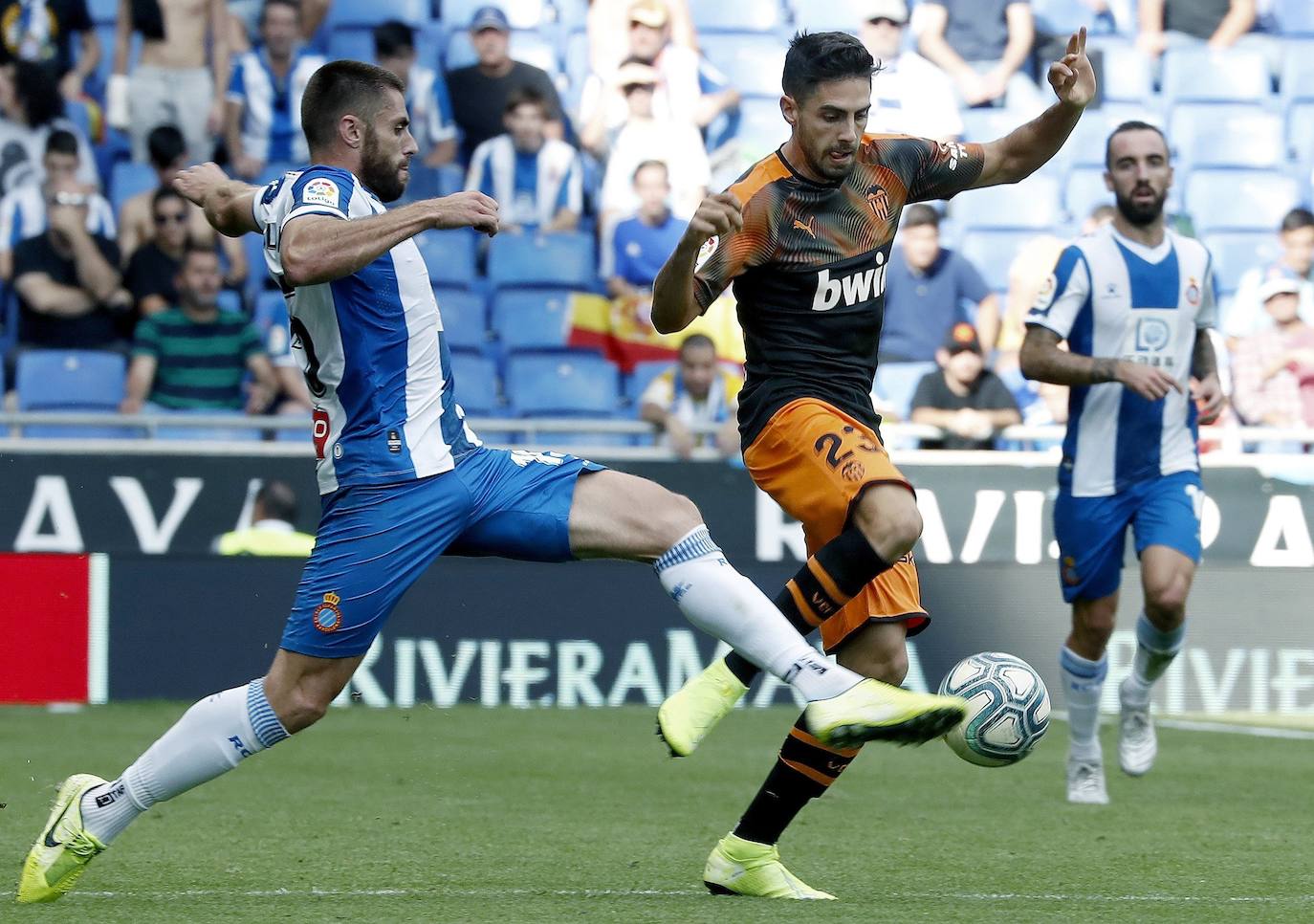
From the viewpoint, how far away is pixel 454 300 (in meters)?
13.2

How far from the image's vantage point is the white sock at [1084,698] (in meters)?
7.95

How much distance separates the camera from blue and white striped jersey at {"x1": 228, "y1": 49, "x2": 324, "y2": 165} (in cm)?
1349

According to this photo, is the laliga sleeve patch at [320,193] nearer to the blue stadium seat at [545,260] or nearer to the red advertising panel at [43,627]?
the red advertising panel at [43,627]

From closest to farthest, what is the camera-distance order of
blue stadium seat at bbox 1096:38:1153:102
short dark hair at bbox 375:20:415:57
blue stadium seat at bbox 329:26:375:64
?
short dark hair at bbox 375:20:415:57 < blue stadium seat at bbox 329:26:375:64 < blue stadium seat at bbox 1096:38:1153:102

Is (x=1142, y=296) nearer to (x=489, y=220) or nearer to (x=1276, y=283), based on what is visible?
(x=489, y=220)

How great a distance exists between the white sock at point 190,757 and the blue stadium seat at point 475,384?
293 inches

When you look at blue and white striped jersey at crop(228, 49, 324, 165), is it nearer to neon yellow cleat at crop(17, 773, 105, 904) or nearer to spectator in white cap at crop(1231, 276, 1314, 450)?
spectator in white cap at crop(1231, 276, 1314, 450)

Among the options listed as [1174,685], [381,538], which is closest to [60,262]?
[1174,685]

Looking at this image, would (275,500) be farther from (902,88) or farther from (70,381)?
(902,88)

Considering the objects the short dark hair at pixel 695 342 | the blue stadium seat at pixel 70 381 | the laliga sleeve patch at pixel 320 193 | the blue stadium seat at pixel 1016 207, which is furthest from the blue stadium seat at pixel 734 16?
the laliga sleeve patch at pixel 320 193

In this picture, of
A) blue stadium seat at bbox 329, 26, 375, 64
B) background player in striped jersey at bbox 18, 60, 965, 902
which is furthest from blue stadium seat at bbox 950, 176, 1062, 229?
background player in striped jersey at bbox 18, 60, 965, 902

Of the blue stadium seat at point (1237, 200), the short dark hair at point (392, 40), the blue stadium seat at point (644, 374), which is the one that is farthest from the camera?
the blue stadium seat at point (1237, 200)

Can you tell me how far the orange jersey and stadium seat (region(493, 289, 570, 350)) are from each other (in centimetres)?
725

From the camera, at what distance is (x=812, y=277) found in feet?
19.0
